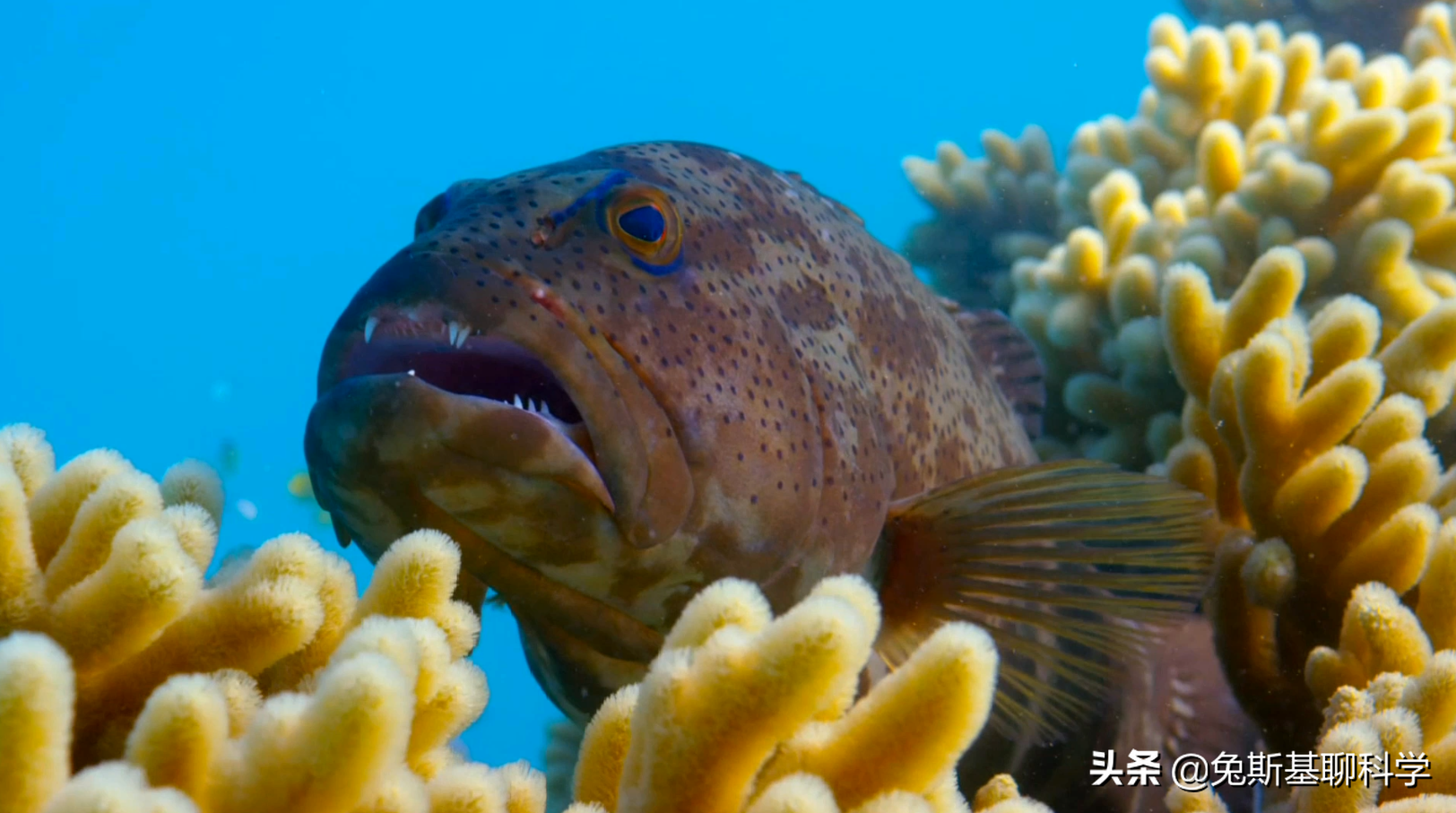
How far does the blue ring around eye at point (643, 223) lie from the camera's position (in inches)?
92.6

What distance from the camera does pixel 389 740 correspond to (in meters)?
1.04

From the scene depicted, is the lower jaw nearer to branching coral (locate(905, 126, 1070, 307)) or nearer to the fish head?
the fish head

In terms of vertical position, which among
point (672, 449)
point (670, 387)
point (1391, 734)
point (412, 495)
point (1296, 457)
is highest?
point (1296, 457)

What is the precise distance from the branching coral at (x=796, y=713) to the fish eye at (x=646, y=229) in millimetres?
1245

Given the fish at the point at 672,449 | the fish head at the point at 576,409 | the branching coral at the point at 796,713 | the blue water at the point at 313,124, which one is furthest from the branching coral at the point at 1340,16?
the blue water at the point at 313,124

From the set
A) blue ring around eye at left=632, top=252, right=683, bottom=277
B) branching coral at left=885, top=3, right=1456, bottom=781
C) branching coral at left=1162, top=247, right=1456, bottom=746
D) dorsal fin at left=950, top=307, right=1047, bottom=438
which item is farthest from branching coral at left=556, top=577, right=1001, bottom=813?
dorsal fin at left=950, top=307, right=1047, bottom=438

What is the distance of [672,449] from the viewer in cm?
212

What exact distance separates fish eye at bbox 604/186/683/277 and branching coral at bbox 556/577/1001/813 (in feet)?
4.08

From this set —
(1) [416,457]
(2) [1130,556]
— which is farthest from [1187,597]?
(1) [416,457]

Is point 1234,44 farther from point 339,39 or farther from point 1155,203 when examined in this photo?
point 339,39

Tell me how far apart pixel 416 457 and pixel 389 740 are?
0.95 meters

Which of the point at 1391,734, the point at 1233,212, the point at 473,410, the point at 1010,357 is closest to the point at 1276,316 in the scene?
the point at 1010,357

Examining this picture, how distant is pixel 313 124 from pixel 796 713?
12722cm

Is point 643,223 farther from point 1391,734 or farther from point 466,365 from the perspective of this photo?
point 1391,734
